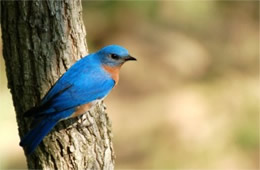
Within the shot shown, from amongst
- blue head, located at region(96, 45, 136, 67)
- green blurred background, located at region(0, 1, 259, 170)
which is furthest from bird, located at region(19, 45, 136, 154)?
green blurred background, located at region(0, 1, 259, 170)

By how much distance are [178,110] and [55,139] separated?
435cm

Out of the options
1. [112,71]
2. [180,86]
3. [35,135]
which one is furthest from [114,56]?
[180,86]

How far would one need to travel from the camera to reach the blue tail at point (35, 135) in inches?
158

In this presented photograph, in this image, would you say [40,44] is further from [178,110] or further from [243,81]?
[243,81]

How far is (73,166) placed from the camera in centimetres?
431

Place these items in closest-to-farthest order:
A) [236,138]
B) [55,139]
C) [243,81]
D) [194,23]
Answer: [55,139], [236,138], [243,81], [194,23]

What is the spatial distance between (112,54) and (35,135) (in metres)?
1.07

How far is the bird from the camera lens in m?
4.08

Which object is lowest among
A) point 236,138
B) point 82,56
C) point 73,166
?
point 236,138

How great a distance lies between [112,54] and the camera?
15.5 feet

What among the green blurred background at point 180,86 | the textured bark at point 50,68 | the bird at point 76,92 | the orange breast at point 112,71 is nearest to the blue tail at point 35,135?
the bird at point 76,92

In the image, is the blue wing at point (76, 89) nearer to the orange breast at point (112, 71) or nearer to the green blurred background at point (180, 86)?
the orange breast at point (112, 71)

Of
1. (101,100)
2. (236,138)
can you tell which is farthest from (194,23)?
(101,100)

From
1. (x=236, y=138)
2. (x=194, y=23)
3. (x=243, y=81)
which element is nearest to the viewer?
(x=236, y=138)
